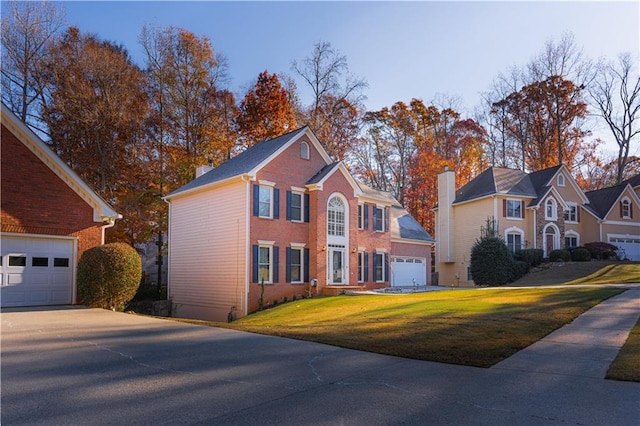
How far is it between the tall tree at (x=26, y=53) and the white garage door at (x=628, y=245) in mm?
40937

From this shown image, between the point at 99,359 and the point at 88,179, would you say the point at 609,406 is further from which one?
the point at 88,179

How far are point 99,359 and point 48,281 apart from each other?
1066cm

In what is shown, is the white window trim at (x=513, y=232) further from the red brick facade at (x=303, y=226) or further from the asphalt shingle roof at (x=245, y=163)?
the asphalt shingle roof at (x=245, y=163)

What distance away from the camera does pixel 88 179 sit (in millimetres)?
28391

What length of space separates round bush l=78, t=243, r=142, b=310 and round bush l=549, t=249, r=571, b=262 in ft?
89.5

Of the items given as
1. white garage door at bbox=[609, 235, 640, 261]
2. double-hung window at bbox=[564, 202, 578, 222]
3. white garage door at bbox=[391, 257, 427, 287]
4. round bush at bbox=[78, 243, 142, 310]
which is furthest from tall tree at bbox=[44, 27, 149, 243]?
white garage door at bbox=[609, 235, 640, 261]

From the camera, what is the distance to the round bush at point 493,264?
29016 millimetres

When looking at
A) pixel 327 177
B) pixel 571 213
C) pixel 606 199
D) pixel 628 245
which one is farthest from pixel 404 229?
pixel 628 245

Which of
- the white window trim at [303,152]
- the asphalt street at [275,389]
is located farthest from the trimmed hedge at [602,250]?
the asphalt street at [275,389]

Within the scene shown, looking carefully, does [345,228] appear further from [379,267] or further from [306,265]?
[379,267]

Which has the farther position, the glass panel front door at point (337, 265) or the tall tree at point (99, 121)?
the tall tree at point (99, 121)

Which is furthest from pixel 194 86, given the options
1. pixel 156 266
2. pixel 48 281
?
pixel 48 281

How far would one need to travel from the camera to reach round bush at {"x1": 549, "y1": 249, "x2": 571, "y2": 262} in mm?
32969

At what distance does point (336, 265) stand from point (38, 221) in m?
13.7
